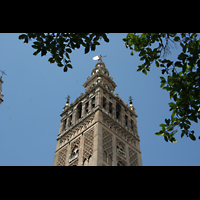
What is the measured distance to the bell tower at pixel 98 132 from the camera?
26.3 m

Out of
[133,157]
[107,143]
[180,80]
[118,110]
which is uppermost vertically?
[118,110]

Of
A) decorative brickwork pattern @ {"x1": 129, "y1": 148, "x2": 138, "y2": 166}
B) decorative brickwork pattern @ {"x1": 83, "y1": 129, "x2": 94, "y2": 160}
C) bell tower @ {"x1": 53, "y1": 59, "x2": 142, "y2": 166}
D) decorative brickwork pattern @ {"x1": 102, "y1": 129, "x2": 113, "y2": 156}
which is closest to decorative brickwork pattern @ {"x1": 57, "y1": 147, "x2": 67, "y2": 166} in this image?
bell tower @ {"x1": 53, "y1": 59, "x2": 142, "y2": 166}

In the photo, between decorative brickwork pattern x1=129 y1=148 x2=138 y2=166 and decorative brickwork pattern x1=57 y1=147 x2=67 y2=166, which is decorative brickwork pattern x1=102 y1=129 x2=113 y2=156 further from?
decorative brickwork pattern x1=57 y1=147 x2=67 y2=166

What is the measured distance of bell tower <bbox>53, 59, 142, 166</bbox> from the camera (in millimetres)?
26292

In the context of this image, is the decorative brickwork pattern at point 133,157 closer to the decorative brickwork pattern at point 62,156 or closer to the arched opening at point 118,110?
the arched opening at point 118,110

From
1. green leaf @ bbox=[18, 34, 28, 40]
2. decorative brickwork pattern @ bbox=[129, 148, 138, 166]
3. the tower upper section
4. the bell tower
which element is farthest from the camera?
the tower upper section

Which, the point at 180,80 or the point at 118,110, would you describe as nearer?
the point at 180,80

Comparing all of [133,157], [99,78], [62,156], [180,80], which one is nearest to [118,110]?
[99,78]

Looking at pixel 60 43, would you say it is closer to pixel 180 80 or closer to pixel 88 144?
pixel 180 80

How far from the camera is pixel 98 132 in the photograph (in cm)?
2723

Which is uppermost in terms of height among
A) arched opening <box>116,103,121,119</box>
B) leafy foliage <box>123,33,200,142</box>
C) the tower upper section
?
the tower upper section

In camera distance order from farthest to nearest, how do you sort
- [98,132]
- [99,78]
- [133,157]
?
[99,78] → [133,157] → [98,132]
